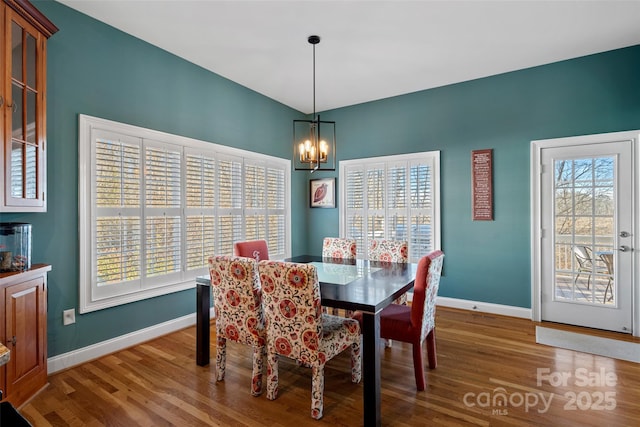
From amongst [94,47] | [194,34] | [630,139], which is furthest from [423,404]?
[94,47]

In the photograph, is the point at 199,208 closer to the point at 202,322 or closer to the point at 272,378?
the point at 202,322

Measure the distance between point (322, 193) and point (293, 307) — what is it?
350cm

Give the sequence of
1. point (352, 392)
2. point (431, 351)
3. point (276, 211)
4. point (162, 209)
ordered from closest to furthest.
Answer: point (352, 392) → point (431, 351) → point (162, 209) → point (276, 211)

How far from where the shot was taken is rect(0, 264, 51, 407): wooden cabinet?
2.04m

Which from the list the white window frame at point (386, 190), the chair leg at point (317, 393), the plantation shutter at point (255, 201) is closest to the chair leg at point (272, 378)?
the chair leg at point (317, 393)

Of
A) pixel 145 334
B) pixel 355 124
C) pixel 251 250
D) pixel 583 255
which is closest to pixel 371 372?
pixel 251 250

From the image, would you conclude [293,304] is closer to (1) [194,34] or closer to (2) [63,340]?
(2) [63,340]

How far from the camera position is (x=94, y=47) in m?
2.88

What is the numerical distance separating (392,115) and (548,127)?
190 centimetres

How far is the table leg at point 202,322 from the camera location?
2703 millimetres

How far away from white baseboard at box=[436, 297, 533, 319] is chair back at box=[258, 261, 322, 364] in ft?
9.50

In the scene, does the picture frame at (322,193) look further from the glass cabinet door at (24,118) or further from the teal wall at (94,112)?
the glass cabinet door at (24,118)

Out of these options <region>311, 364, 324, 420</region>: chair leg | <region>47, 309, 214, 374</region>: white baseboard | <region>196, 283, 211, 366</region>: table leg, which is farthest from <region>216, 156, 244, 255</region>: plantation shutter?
<region>311, 364, 324, 420</region>: chair leg

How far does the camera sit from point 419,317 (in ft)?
7.51
